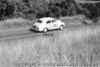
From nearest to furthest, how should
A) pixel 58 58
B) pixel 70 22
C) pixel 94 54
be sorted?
1. pixel 58 58
2. pixel 94 54
3. pixel 70 22

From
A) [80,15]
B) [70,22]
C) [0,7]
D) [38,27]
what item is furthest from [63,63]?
[80,15]

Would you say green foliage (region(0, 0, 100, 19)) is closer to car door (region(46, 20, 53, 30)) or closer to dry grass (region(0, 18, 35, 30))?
dry grass (region(0, 18, 35, 30))

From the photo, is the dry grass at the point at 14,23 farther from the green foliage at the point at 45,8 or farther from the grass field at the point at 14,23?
the green foliage at the point at 45,8

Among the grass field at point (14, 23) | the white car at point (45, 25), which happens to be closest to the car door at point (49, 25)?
the white car at point (45, 25)

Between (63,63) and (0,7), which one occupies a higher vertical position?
(0,7)

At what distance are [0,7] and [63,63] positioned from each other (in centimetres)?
1761

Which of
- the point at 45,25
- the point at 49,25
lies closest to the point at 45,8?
the point at 49,25

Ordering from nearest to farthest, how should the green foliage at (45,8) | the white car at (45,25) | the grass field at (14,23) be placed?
1. the white car at (45,25)
2. the grass field at (14,23)
3. the green foliage at (45,8)

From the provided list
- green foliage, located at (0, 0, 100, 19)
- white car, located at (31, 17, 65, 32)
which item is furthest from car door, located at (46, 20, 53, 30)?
green foliage, located at (0, 0, 100, 19)

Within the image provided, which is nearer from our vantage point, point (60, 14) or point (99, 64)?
point (99, 64)

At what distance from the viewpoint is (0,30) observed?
17781mm

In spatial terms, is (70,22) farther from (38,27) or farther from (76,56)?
(76,56)

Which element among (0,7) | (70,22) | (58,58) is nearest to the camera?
(58,58)

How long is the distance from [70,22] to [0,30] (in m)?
11.8
